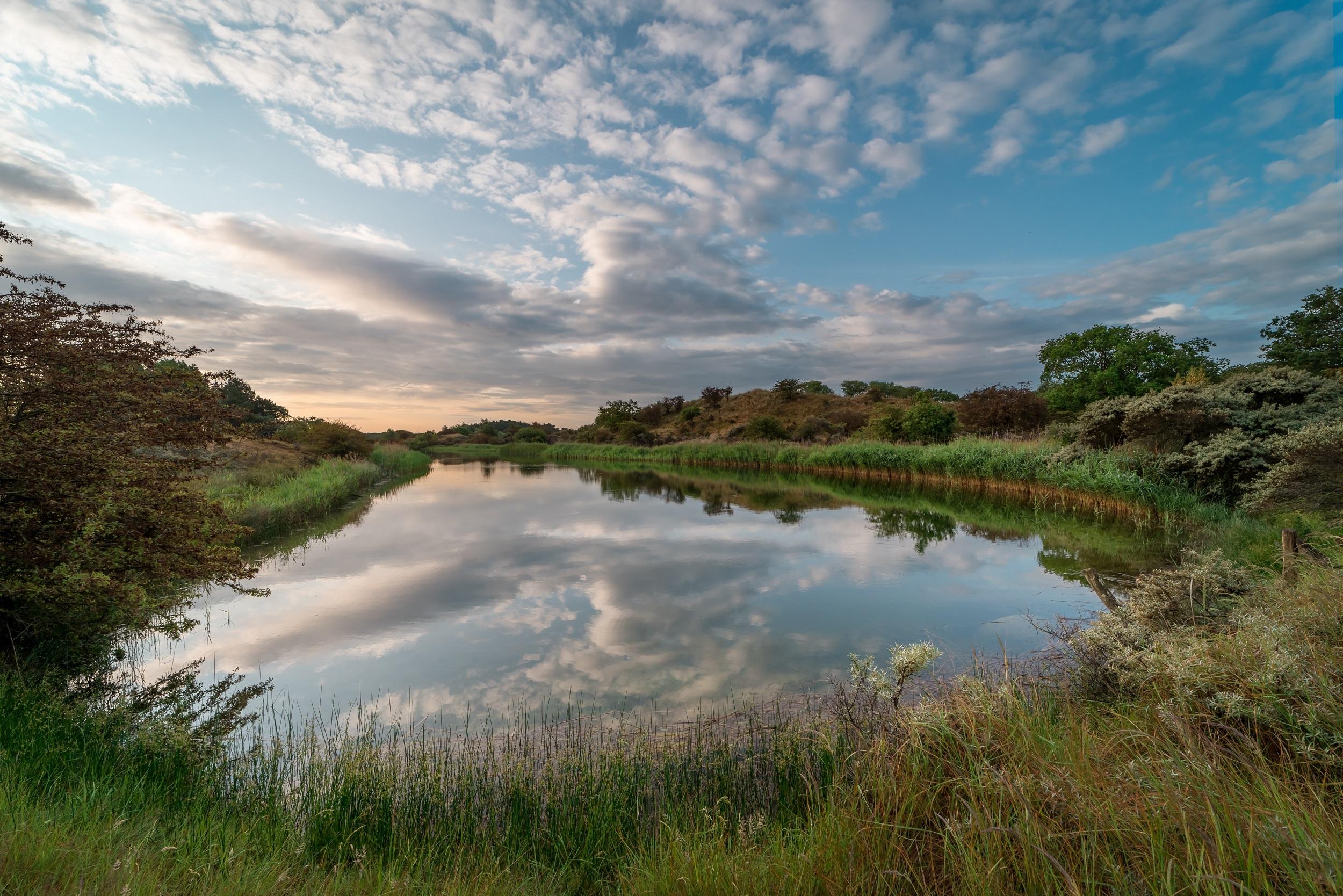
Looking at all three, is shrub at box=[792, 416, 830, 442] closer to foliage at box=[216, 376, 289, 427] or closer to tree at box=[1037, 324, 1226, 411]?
tree at box=[1037, 324, 1226, 411]

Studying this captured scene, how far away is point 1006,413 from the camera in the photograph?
27.1 m

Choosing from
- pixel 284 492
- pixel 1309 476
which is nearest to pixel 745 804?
pixel 1309 476

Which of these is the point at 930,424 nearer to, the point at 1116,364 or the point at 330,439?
the point at 1116,364

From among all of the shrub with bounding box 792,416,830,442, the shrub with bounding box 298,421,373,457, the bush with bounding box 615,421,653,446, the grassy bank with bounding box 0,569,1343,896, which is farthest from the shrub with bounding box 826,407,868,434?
the grassy bank with bounding box 0,569,1343,896

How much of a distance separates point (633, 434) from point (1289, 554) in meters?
55.0

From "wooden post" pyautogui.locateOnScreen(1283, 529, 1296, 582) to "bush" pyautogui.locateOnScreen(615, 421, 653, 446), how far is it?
50764mm

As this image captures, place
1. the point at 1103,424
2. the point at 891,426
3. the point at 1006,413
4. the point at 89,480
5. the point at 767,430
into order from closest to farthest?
1. the point at 89,480
2. the point at 1103,424
3. the point at 1006,413
4. the point at 891,426
5. the point at 767,430

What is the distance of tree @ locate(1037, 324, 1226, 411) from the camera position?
2838 cm

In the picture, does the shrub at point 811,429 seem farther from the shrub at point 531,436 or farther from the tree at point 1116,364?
the shrub at point 531,436

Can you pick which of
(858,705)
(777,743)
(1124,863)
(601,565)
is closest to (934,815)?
(1124,863)

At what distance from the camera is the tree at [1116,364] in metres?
28.4

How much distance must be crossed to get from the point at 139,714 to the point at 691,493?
18282 mm

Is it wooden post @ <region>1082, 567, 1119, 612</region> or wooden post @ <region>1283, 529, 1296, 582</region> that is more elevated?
wooden post @ <region>1283, 529, 1296, 582</region>

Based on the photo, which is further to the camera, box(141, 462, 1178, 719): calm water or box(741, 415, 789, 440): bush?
box(741, 415, 789, 440): bush
